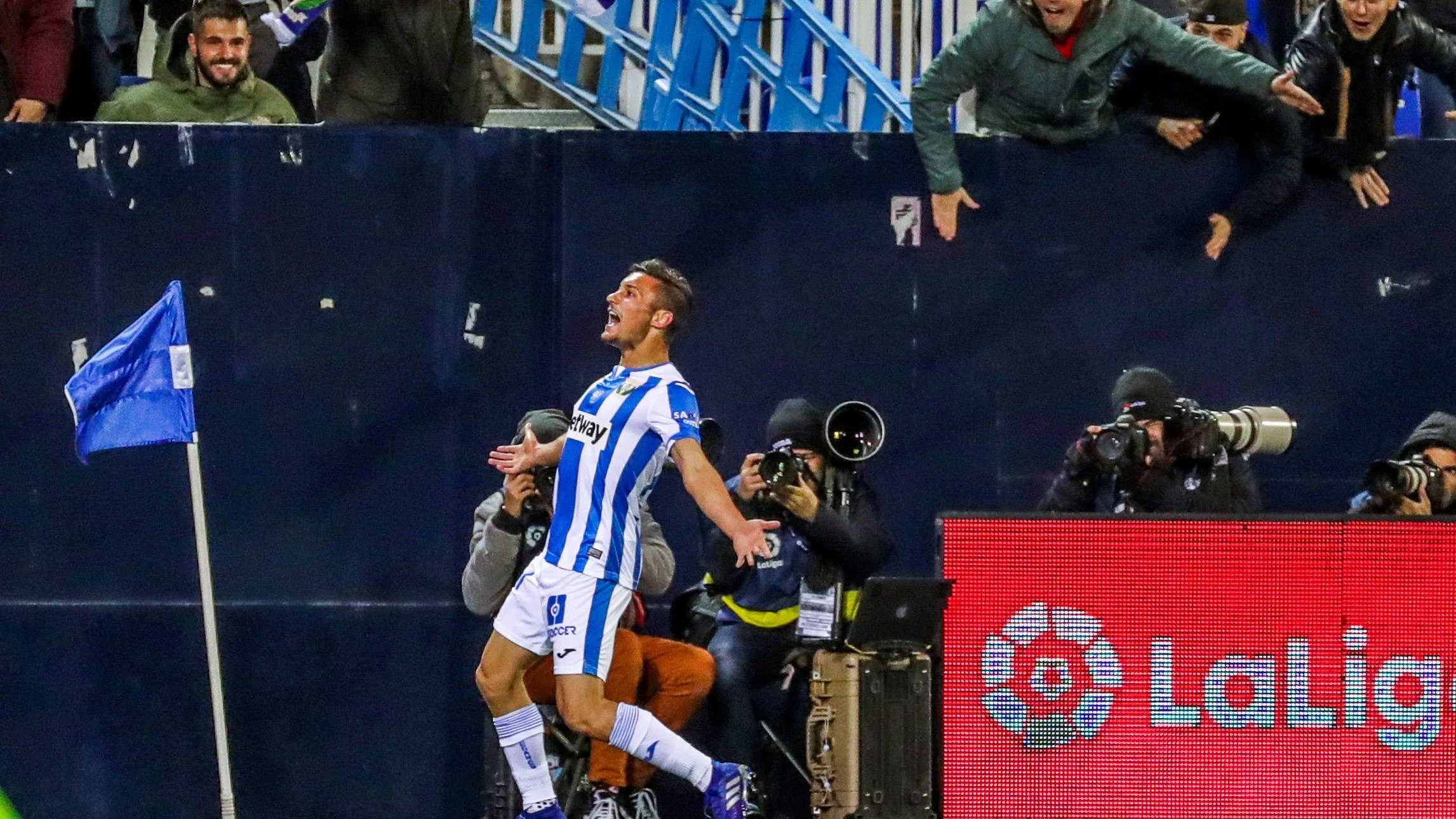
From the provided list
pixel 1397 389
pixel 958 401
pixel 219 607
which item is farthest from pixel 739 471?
pixel 1397 389

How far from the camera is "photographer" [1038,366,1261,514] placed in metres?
7.68

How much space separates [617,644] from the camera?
8016 millimetres

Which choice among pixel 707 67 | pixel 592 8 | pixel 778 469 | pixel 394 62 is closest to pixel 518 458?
pixel 778 469

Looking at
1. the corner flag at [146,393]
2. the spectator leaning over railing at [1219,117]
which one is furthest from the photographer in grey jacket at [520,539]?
the spectator leaning over railing at [1219,117]

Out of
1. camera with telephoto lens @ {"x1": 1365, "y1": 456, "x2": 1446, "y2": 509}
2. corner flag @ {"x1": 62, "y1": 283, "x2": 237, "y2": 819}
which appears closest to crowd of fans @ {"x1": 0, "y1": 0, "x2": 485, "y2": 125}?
corner flag @ {"x1": 62, "y1": 283, "x2": 237, "y2": 819}

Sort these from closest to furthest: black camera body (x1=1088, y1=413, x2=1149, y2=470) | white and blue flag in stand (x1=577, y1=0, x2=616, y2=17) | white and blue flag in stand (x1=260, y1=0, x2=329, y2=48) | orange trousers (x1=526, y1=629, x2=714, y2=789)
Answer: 1. black camera body (x1=1088, y1=413, x2=1149, y2=470)
2. orange trousers (x1=526, y1=629, x2=714, y2=789)
3. white and blue flag in stand (x1=260, y1=0, x2=329, y2=48)
4. white and blue flag in stand (x1=577, y1=0, x2=616, y2=17)

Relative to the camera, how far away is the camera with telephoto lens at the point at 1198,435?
7.52 meters

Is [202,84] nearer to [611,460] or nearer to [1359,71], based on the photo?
[611,460]

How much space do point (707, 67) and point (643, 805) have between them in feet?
14.4

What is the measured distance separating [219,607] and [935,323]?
3009 mm

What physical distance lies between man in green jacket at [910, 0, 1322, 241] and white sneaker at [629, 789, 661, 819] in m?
2.49

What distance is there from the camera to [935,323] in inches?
352

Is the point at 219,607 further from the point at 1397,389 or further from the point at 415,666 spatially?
the point at 1397,389

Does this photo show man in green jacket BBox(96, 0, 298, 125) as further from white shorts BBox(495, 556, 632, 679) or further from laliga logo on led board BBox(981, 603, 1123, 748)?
laliga logo on led board BBox(981, 603, 1123, 748)
